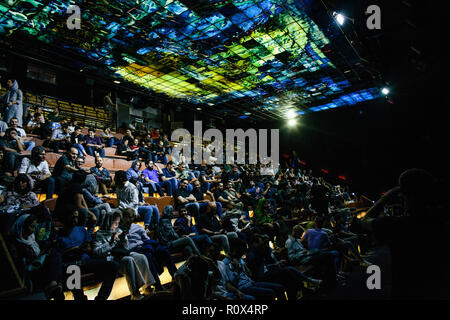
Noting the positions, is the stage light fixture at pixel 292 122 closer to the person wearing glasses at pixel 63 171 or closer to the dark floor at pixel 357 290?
the dark floor at pixel 357 290

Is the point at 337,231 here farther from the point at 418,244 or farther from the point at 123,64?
the point at 123,64

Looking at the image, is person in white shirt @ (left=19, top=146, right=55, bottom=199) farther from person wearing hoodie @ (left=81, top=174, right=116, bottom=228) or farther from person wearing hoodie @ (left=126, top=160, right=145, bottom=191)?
person wearing hoodie @ (left=126, top=160, right=145, bottom=191)

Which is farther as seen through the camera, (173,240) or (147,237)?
(173,240)

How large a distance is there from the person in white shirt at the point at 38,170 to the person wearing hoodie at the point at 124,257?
1750 millimetres

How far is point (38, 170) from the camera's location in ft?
13.0

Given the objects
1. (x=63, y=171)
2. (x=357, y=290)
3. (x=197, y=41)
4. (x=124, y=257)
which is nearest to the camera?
(x=124, y=257)

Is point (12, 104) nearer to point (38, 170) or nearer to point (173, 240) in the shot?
point (38, 170)

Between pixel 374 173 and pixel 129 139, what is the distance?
11005 mm

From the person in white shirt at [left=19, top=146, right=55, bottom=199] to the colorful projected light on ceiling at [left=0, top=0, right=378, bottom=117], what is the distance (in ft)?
13.4

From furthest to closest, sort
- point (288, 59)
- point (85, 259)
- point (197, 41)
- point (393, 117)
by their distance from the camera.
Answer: point (393, 117) → point (288, 59) → point (197, 41) → point (85, 259)

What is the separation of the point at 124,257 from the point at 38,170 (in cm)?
273

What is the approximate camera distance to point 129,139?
24.6 feet

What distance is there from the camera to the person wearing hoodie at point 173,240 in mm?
3295

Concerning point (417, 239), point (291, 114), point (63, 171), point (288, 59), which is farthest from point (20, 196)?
point (291, 114)
